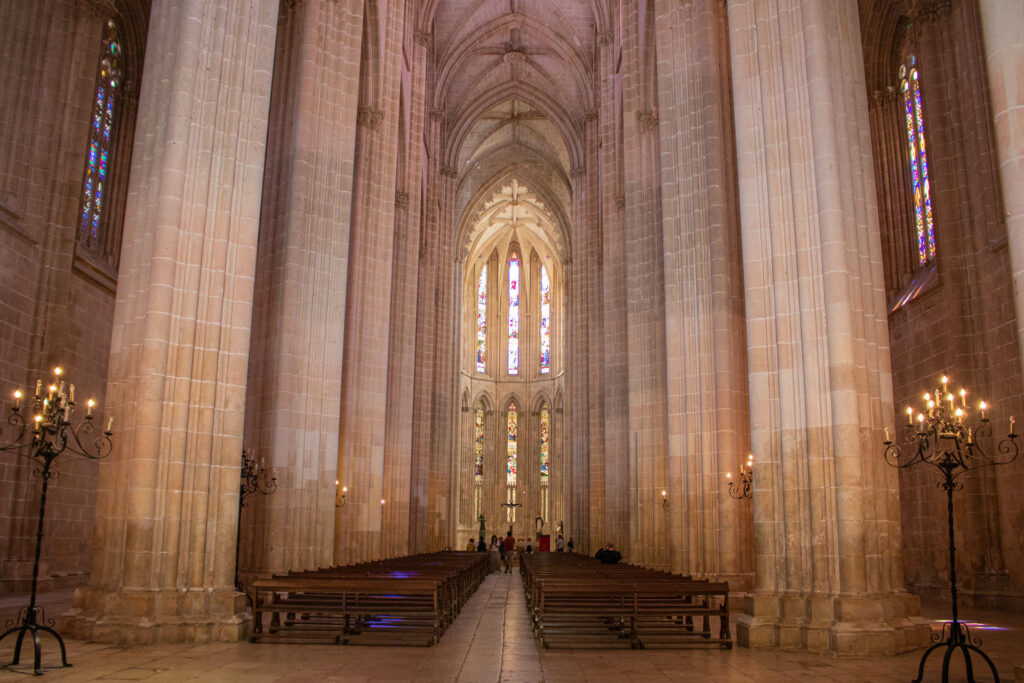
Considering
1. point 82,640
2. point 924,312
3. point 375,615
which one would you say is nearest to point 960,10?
point 924,312

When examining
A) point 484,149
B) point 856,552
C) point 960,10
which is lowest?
point 856,552

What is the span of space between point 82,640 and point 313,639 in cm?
286

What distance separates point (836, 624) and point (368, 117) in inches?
715

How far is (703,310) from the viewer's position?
16859 millimetres

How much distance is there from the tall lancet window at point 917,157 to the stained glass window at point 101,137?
2238 centimetres

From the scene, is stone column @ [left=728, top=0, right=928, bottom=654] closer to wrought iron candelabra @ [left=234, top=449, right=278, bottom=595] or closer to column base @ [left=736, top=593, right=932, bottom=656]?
column base @ [left=736, top=593, right=932, bottom=656]

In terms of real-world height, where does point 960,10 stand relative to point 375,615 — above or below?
above

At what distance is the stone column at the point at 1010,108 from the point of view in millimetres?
6820

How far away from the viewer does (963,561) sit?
18.2 meters

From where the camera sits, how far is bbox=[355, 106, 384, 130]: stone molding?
23.2 m

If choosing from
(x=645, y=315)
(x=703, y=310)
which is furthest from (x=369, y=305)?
(x=703, y=310)

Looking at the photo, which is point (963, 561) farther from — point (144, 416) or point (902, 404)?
point (144, 416)

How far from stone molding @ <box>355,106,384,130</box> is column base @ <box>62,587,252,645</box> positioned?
600 inches

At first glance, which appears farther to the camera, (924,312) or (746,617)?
(924,312)
